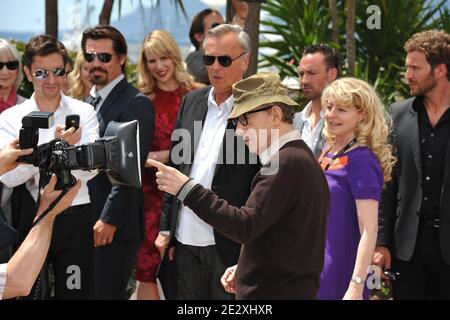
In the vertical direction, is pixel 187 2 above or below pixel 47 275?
above

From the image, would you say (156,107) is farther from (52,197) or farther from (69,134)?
(52,197)

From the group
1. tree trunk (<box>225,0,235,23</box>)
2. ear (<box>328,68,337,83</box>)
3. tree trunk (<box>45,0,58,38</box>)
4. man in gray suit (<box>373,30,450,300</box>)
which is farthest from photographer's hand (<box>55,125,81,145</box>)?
tree trunk (<box>225,0,235,23</box>)

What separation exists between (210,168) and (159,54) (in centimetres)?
147

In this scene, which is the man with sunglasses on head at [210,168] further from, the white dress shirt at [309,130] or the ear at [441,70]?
the ear at [441,70]

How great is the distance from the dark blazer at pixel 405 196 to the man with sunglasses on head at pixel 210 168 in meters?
0.96

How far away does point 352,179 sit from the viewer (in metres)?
4.16

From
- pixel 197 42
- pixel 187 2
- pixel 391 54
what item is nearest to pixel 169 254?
pixel 197 42

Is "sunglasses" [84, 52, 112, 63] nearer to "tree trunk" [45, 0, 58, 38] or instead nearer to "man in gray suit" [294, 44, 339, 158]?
Answer: "man in gray suit" [294, 44, 339, 158]

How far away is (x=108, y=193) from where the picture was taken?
5207 mm

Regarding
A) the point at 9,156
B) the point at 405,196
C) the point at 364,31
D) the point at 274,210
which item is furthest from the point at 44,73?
the point at 364,31

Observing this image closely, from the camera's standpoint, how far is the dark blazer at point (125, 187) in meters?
5.05
